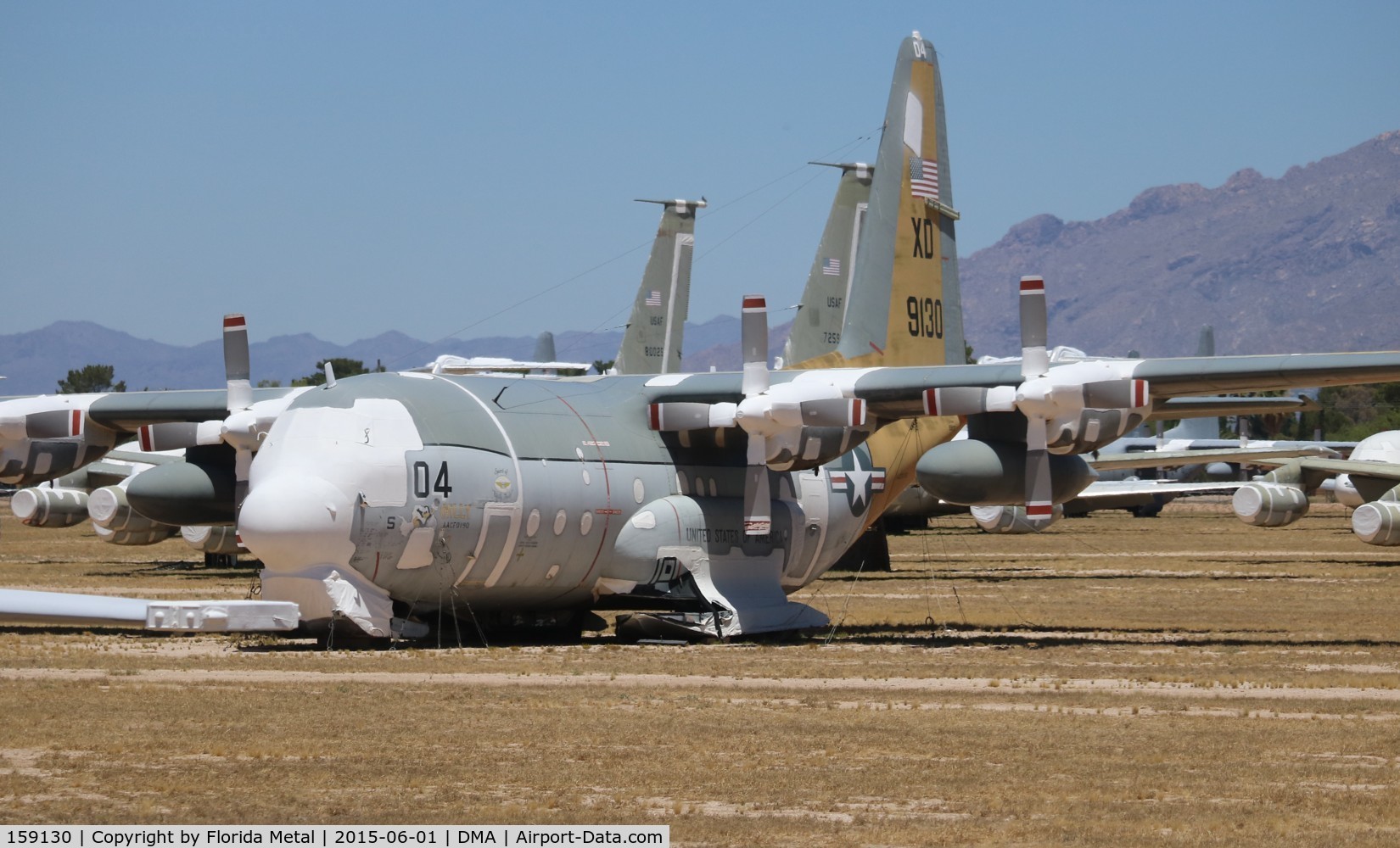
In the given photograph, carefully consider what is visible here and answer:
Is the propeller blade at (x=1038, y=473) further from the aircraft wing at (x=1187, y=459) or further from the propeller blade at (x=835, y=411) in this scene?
the aircraft wing at (x=1187, y=459)

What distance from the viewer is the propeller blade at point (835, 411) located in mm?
21406

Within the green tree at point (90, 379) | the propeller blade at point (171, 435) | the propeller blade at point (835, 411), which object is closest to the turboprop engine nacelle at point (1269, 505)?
the propeller blade at point (835, 411)

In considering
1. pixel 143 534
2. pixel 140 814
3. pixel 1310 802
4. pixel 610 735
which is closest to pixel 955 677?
pixel 610 735

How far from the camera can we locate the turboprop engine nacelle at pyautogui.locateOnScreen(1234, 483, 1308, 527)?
46656mm

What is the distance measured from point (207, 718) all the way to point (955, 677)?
7.87 meters

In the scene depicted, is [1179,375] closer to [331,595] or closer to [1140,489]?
[331,595]

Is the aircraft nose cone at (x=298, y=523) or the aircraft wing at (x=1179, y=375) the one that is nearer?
the aircraft nose cone at (x=298, y=523)

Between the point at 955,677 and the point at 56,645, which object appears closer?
the point at 955,677

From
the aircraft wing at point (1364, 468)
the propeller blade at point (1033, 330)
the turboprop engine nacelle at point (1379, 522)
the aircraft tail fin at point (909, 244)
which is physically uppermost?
the aircraft tail fin at point (909, 244)

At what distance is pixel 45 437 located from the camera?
24.5 meters

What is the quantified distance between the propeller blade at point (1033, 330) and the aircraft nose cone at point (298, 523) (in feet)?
27.3

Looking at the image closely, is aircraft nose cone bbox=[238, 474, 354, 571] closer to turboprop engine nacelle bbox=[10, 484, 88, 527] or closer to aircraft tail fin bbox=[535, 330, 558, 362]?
turboprop engine nacelle bbox=[10, 484, 88, 527]

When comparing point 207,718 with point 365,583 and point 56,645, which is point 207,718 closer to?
point 365,583

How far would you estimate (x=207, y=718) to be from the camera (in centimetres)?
1384
